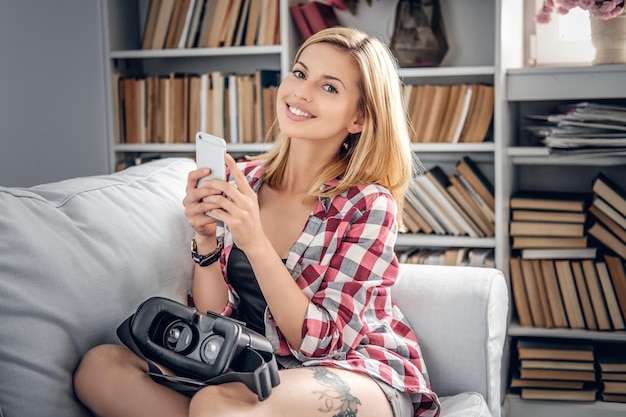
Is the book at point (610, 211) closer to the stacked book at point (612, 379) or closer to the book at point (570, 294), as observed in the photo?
the book at point (570, 294)

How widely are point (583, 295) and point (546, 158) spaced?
0.44m

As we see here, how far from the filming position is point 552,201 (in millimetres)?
2400

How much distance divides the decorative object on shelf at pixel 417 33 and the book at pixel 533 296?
0.74 meters

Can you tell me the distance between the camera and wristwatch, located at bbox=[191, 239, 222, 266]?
58.7 inches

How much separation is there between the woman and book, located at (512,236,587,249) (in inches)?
37.5

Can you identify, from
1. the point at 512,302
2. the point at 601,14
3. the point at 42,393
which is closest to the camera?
the point at 42,393

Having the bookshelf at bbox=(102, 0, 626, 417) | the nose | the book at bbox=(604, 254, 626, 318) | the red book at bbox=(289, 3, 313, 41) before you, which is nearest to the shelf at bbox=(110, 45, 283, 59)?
the bookshelf at bbox=(102, 0, 626, 417)

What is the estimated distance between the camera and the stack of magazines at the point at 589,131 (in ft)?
7.42

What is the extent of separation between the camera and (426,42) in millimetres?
2574

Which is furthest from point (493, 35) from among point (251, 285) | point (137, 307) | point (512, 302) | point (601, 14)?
point (137, 307)

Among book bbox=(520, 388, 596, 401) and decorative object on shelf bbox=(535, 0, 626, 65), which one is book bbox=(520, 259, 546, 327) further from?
decorative object on shelf bbox=(535, 0, 626, 65)

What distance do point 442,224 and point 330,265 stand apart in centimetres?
122

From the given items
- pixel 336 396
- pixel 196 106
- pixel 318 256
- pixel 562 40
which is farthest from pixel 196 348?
pixel 562 40

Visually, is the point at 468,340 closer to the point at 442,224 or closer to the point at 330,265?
the point at 330,265
